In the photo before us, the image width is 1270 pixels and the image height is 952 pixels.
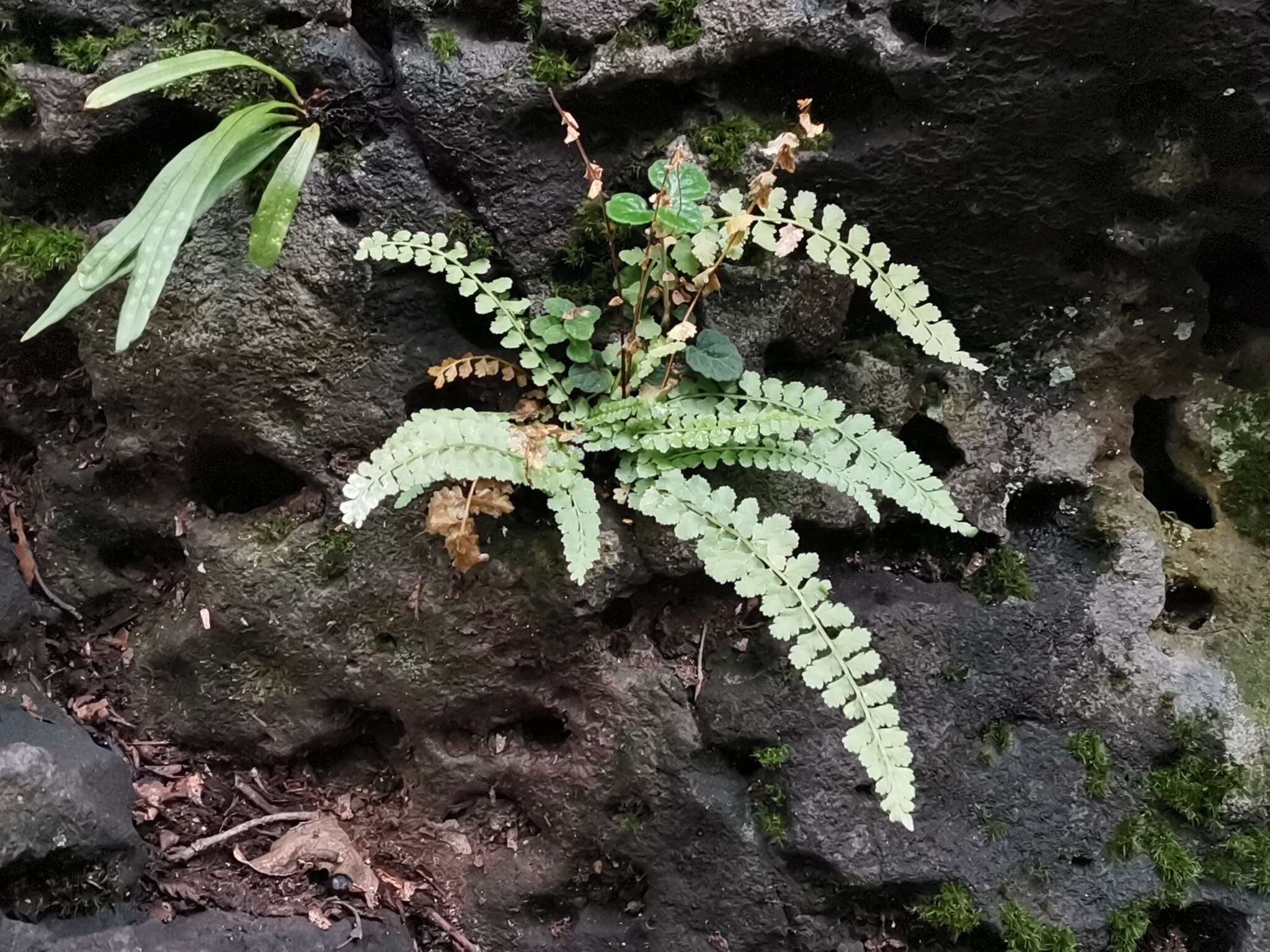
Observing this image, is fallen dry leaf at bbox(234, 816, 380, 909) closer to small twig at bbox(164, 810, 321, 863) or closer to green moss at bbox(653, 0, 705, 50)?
small twig at bbox(164, 810, 321, 863)

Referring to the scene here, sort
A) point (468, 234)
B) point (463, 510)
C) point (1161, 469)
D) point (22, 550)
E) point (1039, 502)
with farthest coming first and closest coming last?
point (1161, 469), point (1039, 502), point (22, 550), point (468, 234), point (463, 510)

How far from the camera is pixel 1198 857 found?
315cm

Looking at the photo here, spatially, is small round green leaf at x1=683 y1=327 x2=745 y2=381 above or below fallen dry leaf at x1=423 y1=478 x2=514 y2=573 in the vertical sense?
above

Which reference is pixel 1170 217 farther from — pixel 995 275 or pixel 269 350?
pixel 269 350

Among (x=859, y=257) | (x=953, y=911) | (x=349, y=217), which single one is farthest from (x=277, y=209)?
(x=953, y=911)

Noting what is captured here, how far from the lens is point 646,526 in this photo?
3.16 metres

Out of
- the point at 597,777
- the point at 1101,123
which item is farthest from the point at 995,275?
the point at 597,777

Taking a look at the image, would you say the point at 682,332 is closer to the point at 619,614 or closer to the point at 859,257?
the point at 859,257

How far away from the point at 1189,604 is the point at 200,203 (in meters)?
3.64

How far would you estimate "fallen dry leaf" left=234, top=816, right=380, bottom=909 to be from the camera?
3.15m

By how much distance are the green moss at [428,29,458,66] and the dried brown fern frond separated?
38.3 inches

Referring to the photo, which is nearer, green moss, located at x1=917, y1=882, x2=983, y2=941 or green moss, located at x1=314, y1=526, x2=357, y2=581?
green moss, located at x1=917, y1=882, x2=983, y2=941

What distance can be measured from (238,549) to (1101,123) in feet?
10.6

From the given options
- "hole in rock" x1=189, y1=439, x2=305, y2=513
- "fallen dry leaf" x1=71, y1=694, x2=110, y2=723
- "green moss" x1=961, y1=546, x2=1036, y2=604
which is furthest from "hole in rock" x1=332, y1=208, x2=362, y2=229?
"green moss" x1=961, y1=546, x2=1036, y2=604
